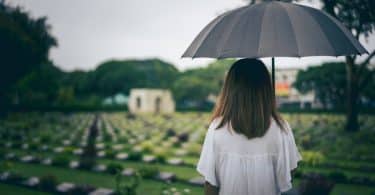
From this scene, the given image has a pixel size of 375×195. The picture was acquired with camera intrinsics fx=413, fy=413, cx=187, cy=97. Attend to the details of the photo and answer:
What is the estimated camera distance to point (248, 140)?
2.02 m

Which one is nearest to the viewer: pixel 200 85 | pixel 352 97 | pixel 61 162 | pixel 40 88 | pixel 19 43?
pixel 61 162

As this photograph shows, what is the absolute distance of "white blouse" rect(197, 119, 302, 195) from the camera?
2.01 m

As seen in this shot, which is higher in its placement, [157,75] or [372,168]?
[157,75]

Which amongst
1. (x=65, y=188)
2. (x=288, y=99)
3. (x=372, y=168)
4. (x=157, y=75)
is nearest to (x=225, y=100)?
(x=65, y=188)

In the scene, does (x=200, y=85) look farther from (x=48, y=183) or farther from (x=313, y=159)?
(x=48, y=183)

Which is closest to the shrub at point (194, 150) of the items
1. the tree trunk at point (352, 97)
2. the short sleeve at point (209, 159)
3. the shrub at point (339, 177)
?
the shrub at point (339, 177)

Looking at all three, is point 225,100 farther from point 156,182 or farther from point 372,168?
point 372,168

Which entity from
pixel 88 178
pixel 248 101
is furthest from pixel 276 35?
pixel 88 178

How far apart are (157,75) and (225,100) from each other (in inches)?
2102

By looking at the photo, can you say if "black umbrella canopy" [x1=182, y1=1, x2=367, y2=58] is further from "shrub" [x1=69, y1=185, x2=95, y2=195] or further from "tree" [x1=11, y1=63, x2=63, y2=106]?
"tree" [x1=11, y1=63, x2=63, y2=106]

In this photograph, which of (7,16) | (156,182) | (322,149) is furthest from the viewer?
(7,16)

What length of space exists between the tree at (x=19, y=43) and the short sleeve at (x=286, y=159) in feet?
65.2

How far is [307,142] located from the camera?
34.8ft

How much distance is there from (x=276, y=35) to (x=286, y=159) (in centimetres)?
78
